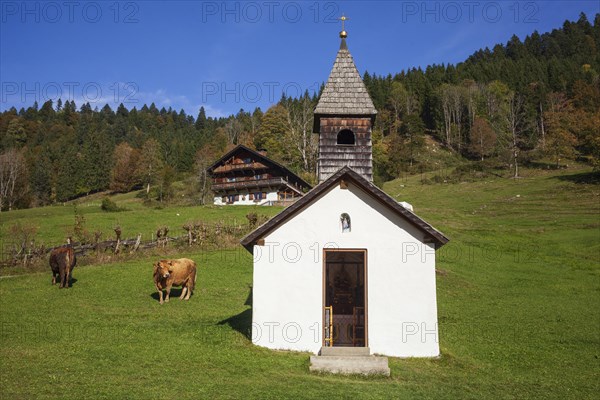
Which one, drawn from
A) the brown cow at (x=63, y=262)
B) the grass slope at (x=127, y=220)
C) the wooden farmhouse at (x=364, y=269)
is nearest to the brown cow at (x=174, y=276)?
the brown cow at (x=63, y=262)

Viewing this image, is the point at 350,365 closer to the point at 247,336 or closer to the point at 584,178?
the point at 247,336

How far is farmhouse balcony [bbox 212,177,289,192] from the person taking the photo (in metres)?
63.4

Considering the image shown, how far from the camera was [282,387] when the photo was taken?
11.4m

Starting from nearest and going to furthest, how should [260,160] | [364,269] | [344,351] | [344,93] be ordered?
[344,351]
[364,269]
[344,93]
[260,160]

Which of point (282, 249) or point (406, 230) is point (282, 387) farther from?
point (406, 230)

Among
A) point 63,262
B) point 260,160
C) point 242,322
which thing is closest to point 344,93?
point 242,322

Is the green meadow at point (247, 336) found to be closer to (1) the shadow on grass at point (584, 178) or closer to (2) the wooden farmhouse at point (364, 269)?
(2) the wooden farmhouse at point (364, 269)

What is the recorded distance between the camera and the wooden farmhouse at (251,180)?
64.2 metres

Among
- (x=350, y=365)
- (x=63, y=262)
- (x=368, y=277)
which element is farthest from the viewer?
(x=63, y=262)

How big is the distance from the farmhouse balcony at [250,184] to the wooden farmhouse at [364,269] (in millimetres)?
47373

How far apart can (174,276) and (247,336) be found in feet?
20.7

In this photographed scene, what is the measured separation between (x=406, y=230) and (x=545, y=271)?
19.8 m

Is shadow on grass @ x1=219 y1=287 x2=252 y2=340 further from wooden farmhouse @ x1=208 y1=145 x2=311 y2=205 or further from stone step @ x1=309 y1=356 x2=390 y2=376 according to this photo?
wooden farmhouse @ x1=208 y1=145 x2=311 y2=205

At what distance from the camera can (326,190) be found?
15742 millimetres
